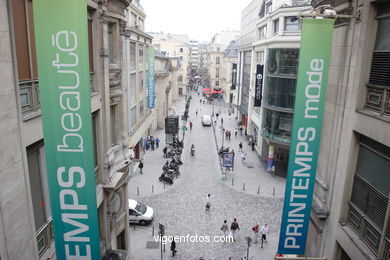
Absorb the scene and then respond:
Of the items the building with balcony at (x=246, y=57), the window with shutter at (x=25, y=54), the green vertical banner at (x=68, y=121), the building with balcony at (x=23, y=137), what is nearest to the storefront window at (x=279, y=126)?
the building with balcony at (x=246, y=57)

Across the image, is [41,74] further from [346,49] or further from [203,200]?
[203,200]

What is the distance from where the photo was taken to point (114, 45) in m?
13.8

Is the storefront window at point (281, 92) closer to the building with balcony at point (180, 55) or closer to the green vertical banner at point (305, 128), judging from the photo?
the green vertical banner at point (305, 128)

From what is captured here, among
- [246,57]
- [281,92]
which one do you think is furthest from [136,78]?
[246,57]

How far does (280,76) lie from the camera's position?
94.5 feet

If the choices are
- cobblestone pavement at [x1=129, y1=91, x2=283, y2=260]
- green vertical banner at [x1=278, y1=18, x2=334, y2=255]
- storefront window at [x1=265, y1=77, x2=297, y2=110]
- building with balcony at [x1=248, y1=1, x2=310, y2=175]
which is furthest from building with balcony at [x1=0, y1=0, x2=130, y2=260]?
storefront window at [x1=265, y1=77, x2=297, y2=110]

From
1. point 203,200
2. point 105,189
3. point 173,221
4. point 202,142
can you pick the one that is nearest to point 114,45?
point 105,189

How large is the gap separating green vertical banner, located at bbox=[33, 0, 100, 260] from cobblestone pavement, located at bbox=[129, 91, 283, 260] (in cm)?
1120

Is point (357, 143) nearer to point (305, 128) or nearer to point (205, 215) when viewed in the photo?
point (305, 128)

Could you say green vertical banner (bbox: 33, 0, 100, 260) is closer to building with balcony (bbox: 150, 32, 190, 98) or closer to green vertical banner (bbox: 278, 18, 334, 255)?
green vertical banner (bbox: 278, 18, 334, 255)

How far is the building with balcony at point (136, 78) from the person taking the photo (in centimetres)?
2772

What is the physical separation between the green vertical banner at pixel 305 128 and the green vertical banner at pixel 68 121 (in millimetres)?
5391

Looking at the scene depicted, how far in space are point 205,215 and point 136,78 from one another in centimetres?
1559

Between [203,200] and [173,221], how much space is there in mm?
4097
